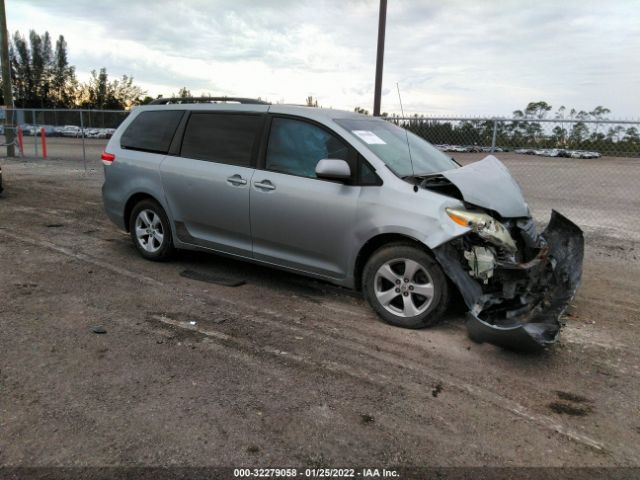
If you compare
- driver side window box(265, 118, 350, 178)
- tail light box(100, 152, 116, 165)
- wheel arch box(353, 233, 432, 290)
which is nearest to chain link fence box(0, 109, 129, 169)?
tail light box(100, 152, 116, 165)

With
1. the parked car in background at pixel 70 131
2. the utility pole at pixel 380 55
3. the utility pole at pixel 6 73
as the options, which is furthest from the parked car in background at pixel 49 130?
the utility pole at pixel 380 55

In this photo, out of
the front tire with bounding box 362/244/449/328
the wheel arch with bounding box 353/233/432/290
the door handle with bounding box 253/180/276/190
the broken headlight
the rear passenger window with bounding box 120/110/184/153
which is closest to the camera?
the broken headlight

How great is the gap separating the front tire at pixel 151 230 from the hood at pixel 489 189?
10.5 ft

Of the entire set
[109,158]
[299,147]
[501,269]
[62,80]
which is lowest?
[501,269]

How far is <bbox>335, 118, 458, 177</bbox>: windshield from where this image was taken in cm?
459

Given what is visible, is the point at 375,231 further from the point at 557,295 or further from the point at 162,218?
the point at 162,218

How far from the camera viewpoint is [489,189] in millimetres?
4398

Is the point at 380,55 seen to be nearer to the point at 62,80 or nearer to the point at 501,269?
the point at 501,269

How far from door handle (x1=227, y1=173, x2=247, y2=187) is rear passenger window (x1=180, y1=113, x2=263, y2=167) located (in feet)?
0.46

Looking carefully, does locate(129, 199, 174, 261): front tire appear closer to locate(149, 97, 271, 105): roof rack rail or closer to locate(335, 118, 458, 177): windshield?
locate(149, 97, 271, 105): roof rack rail

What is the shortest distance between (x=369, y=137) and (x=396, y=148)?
335 mm

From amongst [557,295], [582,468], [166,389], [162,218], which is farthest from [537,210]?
[166,389]

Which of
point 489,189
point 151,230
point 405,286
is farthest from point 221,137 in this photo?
point 489,189

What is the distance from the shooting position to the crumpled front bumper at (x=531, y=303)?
3684 millimetres
